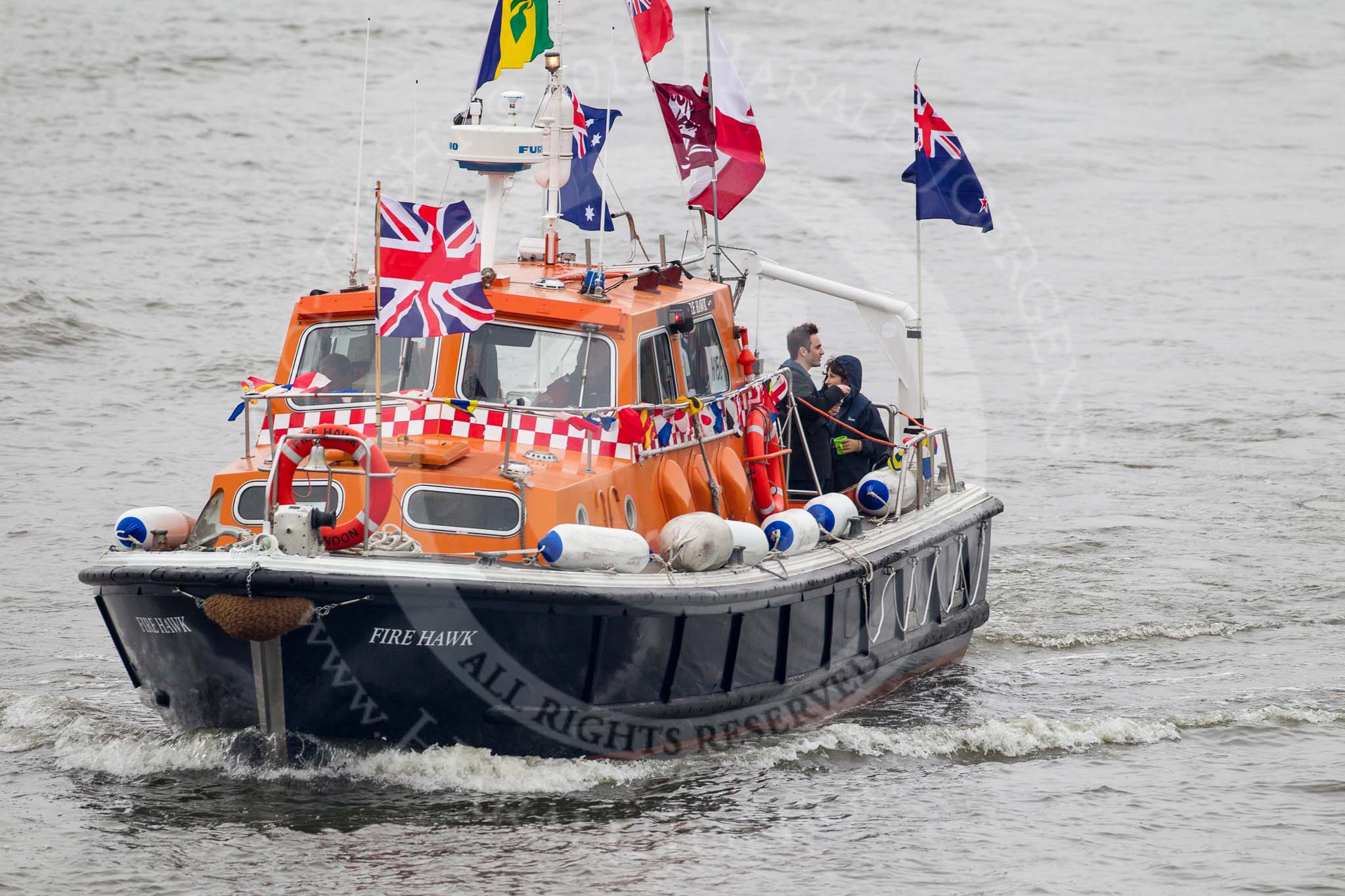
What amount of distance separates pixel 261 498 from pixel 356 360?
3.73ft

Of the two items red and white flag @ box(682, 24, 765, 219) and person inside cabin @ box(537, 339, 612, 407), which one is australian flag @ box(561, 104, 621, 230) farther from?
person inside cabin @ box(537, 339, 612, 407)

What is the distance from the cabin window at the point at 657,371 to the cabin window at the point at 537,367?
0.91 ft

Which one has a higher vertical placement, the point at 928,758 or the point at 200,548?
the point at 200,548

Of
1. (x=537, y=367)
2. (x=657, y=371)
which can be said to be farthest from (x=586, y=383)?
(x=657, y=371)

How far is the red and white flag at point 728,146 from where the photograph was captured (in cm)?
1134

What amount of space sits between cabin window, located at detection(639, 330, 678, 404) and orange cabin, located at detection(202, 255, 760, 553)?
11 millimetres

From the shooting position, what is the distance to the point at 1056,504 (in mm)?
16656

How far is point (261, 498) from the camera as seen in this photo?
9.00 metres

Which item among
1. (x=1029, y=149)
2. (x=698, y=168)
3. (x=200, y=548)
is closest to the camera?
(x=200, y=548)

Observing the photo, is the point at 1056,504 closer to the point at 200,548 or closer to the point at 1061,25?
the point at 200,548

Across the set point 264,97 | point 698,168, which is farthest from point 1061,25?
point 698,168

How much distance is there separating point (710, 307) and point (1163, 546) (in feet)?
20.2

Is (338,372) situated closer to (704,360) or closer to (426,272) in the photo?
(426,272)

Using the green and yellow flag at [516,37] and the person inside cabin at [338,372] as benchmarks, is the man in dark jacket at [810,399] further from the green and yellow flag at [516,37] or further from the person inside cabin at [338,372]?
the person inside cabin at [338,372]
